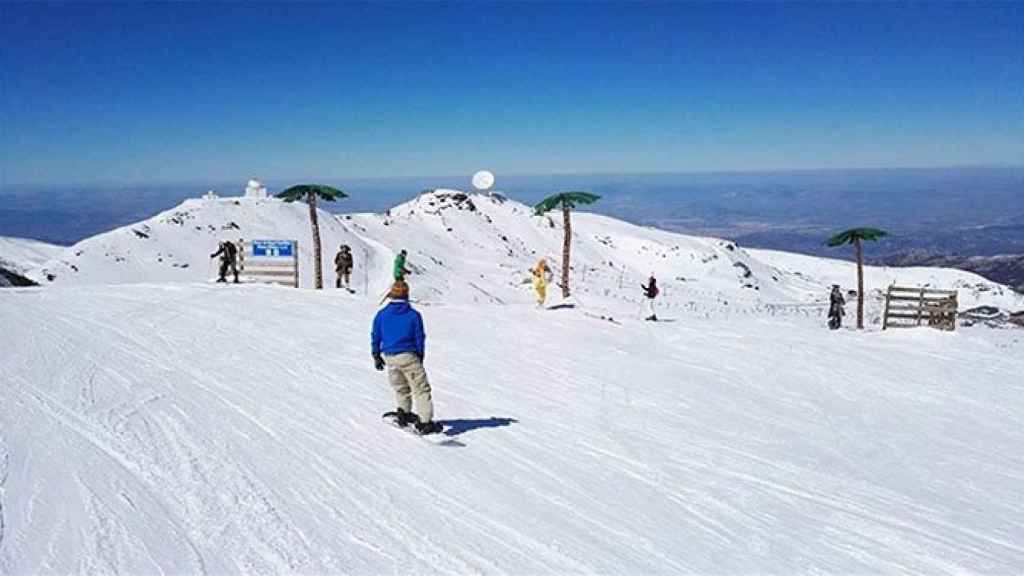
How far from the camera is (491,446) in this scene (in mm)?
8625

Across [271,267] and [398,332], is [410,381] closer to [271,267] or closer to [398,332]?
[398,332]

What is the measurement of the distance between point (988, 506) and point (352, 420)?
25.4 ft

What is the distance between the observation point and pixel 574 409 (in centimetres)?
1107

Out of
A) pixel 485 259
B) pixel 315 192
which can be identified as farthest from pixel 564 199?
pixel 485 259

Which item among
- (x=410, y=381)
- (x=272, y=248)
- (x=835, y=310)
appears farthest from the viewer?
(x=835, y=310)

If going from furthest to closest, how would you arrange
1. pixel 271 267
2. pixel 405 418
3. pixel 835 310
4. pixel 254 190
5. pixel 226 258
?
pixel 254 190 < pixel 271 267 < pixel 835 310 < pixel 226 258 < pixel 405 418

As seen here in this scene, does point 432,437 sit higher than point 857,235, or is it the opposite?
point 857,235

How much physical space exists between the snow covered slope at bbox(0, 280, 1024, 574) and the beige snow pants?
0.42 meters

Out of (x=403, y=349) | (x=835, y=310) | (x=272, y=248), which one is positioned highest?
(x=272, y=248)

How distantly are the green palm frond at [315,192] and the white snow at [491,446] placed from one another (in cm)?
785

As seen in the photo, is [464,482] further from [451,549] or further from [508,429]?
[508,429]

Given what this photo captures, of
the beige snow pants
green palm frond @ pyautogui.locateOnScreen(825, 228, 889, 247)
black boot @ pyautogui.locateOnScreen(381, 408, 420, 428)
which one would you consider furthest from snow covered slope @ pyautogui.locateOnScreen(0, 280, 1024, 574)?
green palm frond @ pyautogui.locateOnScreen(825, 228, 889, 247)

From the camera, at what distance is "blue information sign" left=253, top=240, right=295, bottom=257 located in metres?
25.7

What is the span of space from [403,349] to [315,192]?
860 inches
